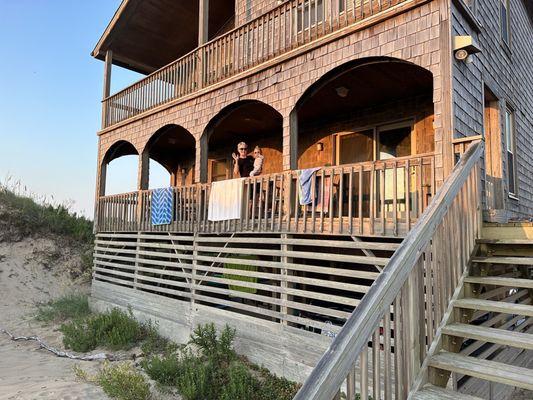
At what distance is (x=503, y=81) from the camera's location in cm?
734

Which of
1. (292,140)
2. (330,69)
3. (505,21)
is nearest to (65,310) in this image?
(292,140)

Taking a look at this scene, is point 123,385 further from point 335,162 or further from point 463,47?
point 463,47

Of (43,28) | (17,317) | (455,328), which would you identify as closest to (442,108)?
(455,328)

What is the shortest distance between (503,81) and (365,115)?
2.59 metres

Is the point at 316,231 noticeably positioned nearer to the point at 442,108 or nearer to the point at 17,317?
the point at 442,108

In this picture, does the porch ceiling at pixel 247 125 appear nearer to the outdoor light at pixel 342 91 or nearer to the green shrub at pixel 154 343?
the outdoor light at pixel 342 91

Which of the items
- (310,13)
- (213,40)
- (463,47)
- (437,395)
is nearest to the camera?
(437,395)

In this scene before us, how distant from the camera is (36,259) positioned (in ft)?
48.9

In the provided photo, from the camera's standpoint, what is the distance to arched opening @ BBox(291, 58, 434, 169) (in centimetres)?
641

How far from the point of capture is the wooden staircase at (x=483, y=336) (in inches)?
97.4

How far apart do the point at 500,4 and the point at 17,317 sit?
47.5 ft

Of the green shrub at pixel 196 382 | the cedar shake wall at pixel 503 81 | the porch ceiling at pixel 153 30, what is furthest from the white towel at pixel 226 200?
the porch ceiling at pixel 153 30

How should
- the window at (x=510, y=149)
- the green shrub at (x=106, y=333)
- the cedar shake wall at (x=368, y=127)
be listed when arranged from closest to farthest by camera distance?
the cedar shake wall at (x=368, y=127)
the window at (x=510, y=149)
the green shrub at (x=106, y=333)

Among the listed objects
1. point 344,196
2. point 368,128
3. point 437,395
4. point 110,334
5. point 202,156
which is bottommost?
point 110,334
